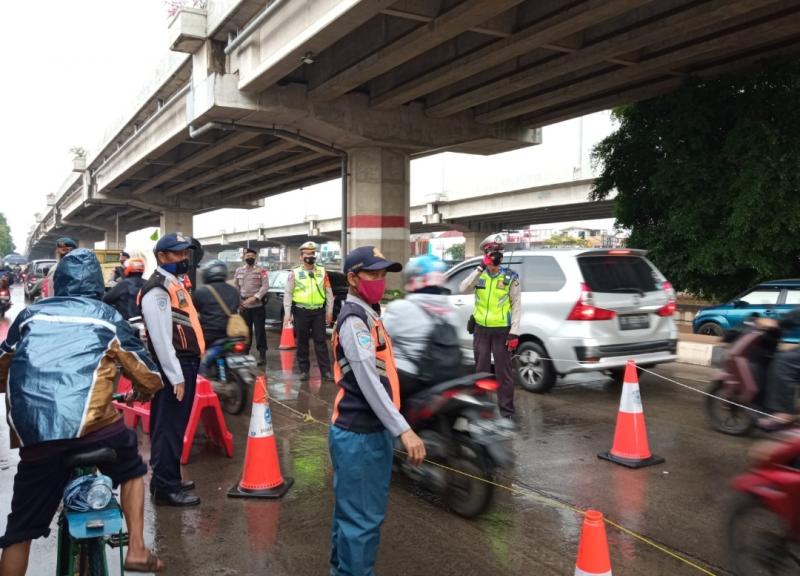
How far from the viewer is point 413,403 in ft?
14.7

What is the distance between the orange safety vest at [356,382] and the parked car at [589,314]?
4.98 meters

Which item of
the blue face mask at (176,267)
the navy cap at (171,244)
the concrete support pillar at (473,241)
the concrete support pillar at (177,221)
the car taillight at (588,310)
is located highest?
the concrete support pillar at (177,221)

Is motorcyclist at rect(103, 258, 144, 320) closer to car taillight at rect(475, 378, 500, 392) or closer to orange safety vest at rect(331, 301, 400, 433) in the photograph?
car taillight at rect(475, 378, 500, 392)

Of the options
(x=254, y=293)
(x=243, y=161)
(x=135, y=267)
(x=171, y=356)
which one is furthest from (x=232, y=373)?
(x=243, y=161)

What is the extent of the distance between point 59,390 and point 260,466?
2.27 m

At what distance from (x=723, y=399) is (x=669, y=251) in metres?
12.1

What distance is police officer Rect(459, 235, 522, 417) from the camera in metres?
6.73

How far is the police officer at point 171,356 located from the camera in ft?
14.4

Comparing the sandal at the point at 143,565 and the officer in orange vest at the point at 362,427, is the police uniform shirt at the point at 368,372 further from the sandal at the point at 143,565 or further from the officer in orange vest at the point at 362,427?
the sandal at the point at 143,565

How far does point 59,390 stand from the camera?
279 cm

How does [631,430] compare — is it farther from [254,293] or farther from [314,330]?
[254,293]

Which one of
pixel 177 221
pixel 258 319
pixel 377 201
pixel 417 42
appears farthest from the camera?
pixel 177 221

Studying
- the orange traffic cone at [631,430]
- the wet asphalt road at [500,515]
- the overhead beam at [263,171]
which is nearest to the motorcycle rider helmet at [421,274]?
the wet asphalt road at [500,515]

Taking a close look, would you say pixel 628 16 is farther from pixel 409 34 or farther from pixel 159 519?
pixel 159 519
